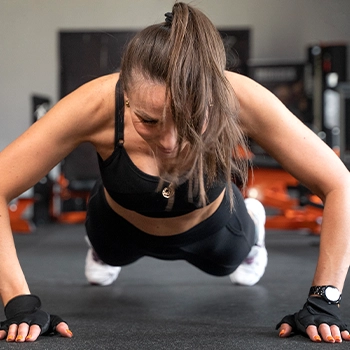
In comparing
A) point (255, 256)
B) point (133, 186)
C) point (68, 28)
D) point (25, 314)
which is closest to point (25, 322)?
point (25, 314)

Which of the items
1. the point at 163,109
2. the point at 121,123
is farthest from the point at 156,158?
the point at 163,109

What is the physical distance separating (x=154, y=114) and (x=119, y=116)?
0.81ft

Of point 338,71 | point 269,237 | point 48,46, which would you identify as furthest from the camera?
point 48,46

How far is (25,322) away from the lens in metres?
1.31

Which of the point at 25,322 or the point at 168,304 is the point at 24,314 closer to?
the point at 25,322

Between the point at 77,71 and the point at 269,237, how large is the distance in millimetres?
2660

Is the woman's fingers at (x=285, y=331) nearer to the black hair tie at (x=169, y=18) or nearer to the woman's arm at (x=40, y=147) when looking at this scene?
the woman's arm at (x=40, y=147)

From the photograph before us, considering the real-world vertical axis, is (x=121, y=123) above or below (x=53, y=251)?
above

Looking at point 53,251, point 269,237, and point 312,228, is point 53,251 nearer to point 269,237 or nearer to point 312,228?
point 269,237

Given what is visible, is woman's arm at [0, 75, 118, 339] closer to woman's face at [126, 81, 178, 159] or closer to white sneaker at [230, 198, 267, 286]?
woman's face at [126, 81, 178, 159]

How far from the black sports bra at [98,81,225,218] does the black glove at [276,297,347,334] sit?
34 cm

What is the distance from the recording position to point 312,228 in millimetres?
4094

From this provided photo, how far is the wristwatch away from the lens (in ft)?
4.41

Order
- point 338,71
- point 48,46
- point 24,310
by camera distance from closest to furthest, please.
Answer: point 24,310
point 338,71
point 48,46
